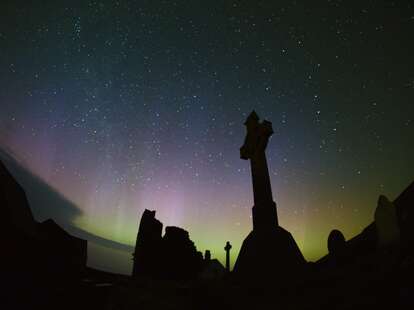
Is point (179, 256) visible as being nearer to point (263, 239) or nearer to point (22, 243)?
point (263, 239)

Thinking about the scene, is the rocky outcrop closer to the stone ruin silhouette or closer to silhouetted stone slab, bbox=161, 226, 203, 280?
silhouetted stone slab, bbox=161, 226, 203, 280

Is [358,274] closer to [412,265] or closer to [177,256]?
[412,265]

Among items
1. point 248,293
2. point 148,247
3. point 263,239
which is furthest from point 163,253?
point 248,293

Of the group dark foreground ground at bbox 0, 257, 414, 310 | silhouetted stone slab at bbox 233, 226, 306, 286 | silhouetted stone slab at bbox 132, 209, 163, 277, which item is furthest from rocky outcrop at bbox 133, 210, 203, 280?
silhouetted stone slab at bbox 233, 226, 306, 286

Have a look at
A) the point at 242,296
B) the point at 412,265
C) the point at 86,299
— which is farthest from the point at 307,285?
the point at 86,299

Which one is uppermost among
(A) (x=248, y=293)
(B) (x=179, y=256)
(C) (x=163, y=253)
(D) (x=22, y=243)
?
(D) (x=22, y=243)

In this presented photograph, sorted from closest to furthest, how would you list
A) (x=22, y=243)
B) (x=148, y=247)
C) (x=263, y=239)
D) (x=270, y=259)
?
1. (x=22, y=243)
2. (x=270, y=259)
3. (x=263, y=239)
4. (x=148, y=247)

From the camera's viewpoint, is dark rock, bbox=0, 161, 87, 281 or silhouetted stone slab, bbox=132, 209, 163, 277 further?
silhouetted stone slab, bbox=132, 209, 163, 277

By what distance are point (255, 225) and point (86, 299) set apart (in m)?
5.27

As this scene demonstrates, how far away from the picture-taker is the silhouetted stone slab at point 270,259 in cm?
475

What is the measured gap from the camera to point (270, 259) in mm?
5059

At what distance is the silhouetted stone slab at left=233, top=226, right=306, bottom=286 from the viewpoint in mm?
4754

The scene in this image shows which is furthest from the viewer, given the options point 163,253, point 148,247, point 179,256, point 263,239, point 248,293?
point 179,256

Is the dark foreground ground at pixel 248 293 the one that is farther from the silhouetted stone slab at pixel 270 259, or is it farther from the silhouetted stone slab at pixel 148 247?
the silhouetted stone slab at pixel 148 247
